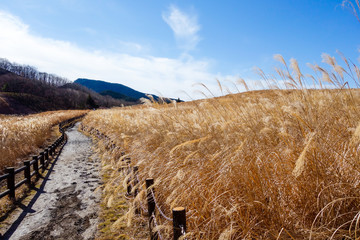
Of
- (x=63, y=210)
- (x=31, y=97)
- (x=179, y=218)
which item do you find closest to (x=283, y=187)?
(x=179, y=218)

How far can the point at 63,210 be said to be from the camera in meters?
4.07

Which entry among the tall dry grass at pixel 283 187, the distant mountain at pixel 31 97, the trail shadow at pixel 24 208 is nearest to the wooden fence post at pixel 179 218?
the tall dry grass at pixel 283 187

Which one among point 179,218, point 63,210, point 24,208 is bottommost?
point 24,208

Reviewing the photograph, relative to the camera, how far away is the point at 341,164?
1.96 metres

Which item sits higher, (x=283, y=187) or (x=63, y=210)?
(x=283, y=187)

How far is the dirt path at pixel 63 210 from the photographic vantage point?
3.34m

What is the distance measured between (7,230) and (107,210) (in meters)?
1.58

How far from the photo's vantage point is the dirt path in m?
3.34

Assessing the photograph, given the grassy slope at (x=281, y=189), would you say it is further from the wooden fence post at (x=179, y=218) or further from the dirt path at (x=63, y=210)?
the dirt path at (x=63, y=210)

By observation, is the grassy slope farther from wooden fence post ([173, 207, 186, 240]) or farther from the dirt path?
the dirt path

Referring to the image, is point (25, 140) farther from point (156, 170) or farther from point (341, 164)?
point (341, 164)

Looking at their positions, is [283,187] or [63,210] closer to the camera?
[283,187]

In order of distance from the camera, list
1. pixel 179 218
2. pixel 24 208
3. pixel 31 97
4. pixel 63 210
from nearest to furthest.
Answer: pixel 179 218
pixel 63 210
pixel 24 208
pixel 31 97

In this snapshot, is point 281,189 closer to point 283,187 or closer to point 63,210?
point 283,187
